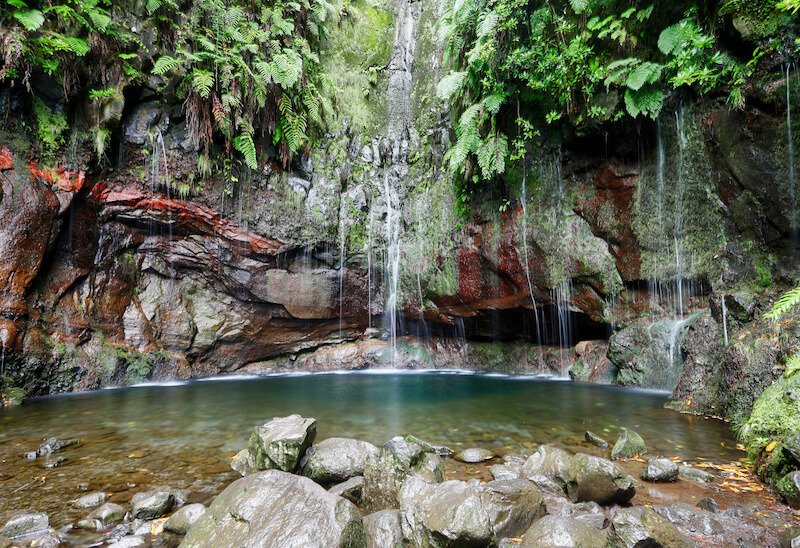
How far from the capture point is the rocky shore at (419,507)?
8.03 ft

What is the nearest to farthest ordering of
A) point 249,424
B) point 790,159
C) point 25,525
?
point 25,525, point 249,424, point 790,159

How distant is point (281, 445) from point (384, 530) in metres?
1.32

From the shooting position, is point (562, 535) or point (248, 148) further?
point (248, 148)

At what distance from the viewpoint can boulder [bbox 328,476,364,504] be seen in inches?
128

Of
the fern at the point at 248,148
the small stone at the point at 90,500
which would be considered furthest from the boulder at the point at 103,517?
the fern at the point at 248,148

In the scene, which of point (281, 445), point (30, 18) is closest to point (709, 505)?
point (281, 445)

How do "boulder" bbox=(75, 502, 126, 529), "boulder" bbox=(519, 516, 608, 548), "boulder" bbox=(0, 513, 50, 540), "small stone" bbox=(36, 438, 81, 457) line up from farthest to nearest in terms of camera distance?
"small stone" bbox=(36, 438, 81, 457)
"boulder" bbox=(75, 502, 126, 529)
"boulder" bbox=(0, 513, 50, 540)
"boulder" bbox=(519, 516, 608, 548)

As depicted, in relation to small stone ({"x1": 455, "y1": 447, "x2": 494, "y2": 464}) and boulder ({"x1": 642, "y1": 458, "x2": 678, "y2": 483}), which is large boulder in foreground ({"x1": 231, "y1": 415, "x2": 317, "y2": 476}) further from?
boulder ({"x1": 642, "y1": 458, "x2": 678, "y2": 483})

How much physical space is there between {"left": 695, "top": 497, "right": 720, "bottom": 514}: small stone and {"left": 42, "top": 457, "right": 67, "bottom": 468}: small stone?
20.0ft

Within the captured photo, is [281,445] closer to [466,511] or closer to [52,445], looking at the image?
[466,511]

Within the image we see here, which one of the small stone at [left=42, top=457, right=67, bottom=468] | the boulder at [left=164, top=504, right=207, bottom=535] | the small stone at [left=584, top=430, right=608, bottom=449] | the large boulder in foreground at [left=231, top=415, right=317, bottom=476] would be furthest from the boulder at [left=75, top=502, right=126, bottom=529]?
the small stone at [left=584, top=430, right=608, bottom=449]

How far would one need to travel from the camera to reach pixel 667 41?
6652 millimetres

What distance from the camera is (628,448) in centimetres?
410

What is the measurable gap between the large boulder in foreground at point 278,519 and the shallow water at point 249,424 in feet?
3.62
